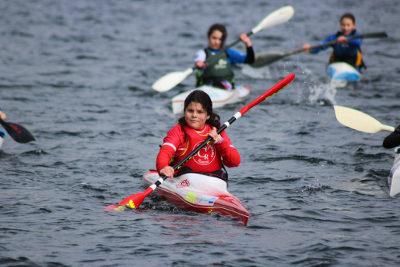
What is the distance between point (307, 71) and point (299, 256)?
10045mm

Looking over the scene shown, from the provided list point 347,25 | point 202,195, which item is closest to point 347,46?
point 347,25

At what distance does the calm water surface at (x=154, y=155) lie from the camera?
22.4 ft

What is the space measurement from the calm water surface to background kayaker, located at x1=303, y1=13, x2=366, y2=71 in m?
0.49

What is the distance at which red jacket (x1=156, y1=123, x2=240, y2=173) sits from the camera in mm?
8023

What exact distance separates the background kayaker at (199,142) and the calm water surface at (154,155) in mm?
489

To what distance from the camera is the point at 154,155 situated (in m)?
10.3

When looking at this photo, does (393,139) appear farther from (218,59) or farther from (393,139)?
(218,59)

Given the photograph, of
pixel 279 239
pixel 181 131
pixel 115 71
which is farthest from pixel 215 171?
pixel 115 71

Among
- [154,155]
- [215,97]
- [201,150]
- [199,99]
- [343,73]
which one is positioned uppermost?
[343,73]

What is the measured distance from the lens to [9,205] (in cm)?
786

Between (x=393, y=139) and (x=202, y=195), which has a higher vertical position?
(x=393, y=139)

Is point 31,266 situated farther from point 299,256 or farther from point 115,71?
point 115,71

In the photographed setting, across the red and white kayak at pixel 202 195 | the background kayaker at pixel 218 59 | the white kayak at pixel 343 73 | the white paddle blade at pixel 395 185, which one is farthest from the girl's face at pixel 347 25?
the red and white kayak at pixel 202 195

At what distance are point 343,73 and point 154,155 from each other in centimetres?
538
